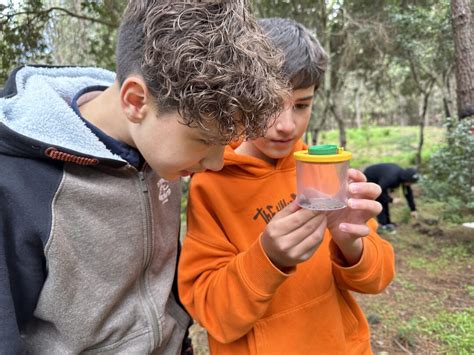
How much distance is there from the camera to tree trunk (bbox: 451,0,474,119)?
5031mm

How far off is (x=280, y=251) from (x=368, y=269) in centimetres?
39

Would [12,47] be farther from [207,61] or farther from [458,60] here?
[458,60]

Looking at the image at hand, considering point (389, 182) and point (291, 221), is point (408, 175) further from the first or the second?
point (291, 221)

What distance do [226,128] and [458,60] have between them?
207 inches

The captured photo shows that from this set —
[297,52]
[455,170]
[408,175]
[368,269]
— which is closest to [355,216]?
[368,269]

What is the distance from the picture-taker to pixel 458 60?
17.1ft

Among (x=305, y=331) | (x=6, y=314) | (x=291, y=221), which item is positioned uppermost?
(x=291, y=221)

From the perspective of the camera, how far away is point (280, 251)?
3.75 ft

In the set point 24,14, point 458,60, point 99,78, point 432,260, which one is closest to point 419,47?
point 458,60

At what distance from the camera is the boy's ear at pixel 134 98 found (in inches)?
43.0

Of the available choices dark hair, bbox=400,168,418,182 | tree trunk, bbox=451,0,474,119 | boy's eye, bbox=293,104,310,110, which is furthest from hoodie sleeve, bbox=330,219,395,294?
dark hair, bbox=400,168,418,182

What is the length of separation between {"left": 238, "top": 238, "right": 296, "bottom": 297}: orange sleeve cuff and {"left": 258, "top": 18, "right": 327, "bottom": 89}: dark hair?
63cm

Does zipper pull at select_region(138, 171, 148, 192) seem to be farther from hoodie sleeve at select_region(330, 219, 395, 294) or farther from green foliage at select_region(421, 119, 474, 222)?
green foliage at select_region(421, 119, 474, 222)

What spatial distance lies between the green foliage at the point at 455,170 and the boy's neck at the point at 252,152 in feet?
14.2
